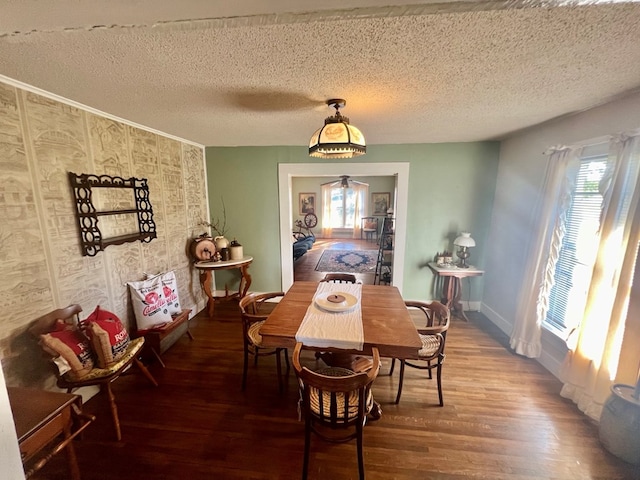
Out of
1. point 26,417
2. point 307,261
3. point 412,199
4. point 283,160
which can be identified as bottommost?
point 307,261

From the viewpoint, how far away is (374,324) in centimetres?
174

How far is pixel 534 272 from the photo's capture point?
94.4 inches

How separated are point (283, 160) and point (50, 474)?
3.42 meters

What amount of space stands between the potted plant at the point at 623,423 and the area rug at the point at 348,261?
13.4ft

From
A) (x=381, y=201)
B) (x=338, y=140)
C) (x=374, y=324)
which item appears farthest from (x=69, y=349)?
(x=381, y=201)

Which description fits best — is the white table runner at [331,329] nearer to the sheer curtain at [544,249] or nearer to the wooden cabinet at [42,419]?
Answer: the wooden cabinet at [42,419]

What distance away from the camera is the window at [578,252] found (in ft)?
6.59

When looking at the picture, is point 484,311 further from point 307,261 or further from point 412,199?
point 307,261

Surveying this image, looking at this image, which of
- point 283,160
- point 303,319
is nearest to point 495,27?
point 303,319

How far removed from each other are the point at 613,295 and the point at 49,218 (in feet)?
12.9

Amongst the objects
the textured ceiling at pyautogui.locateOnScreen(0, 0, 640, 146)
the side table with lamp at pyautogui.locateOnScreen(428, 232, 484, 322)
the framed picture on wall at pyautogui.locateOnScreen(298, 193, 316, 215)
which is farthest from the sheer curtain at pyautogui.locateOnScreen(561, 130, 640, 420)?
the framed picture on wall at pyautogui.locateOnScreen(298, 193, 316, 215)

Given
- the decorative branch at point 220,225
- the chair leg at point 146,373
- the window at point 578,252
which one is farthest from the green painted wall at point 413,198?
the chair leg at point 146,373

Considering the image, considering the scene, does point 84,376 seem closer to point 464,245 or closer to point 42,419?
point 42,419

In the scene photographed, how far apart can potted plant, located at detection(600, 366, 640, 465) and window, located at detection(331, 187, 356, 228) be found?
8518mm
